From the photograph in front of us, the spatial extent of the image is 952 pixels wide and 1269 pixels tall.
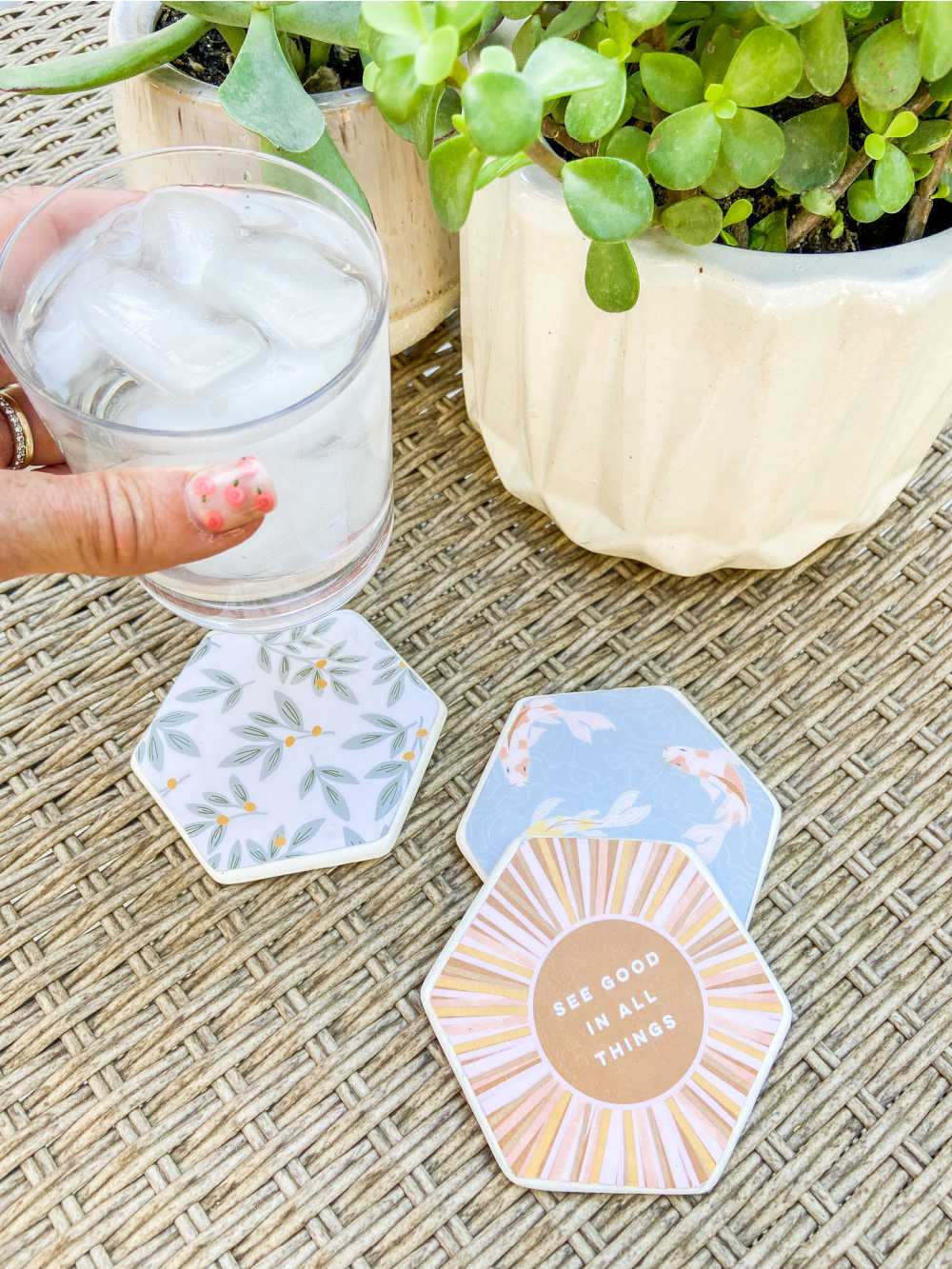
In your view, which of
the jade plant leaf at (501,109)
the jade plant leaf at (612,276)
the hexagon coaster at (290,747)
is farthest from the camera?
the hexagon coaster at (290,747)

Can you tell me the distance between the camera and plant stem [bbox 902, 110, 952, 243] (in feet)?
1.51

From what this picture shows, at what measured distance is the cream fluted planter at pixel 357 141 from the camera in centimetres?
54

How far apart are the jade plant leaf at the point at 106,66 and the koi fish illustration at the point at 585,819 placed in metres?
0.39

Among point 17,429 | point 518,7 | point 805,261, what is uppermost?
point 518,7

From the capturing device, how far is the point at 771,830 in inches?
21.1

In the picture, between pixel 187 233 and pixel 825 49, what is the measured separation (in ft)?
0.81

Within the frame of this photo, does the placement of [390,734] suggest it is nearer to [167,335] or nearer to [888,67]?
[167,335]

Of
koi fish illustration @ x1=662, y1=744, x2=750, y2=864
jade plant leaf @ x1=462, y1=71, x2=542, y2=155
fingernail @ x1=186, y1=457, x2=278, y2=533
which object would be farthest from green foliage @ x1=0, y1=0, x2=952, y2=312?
koi fish illustration @ x1=662, y1=744, x2=750, y2=864

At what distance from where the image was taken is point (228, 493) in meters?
0.37

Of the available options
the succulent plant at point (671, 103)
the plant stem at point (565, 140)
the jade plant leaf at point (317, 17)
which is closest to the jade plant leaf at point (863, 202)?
the succulent plant at point (671, 103)

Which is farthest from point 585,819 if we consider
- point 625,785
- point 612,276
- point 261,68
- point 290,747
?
point 261,68

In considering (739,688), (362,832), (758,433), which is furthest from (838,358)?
(362,832)

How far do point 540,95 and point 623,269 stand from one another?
106 mm

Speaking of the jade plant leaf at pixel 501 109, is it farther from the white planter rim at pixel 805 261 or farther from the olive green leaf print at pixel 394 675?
the olive green leaf print at pixel 394 675
